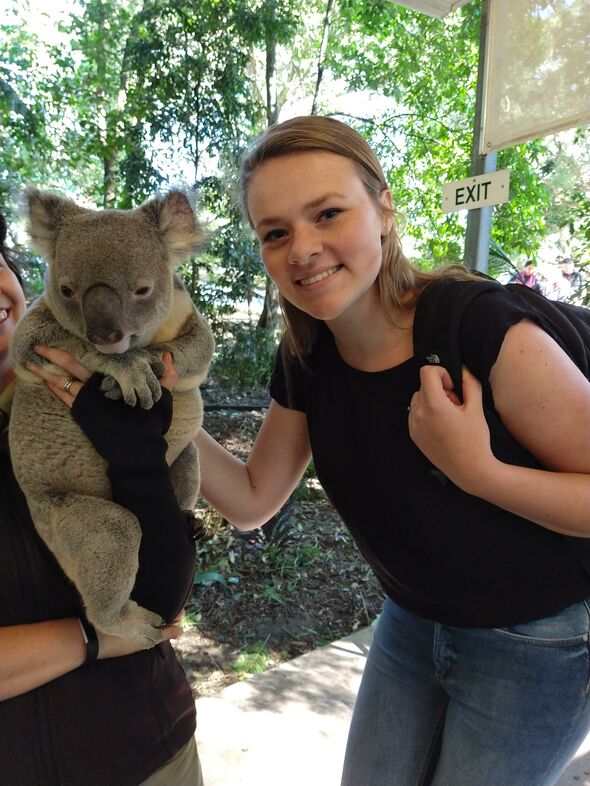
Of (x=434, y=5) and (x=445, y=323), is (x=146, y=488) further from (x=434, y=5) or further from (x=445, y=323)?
(x=434, y=5)

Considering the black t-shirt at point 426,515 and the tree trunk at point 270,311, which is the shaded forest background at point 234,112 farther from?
the black t-shirt at point 426,515

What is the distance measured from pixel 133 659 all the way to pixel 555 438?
852 mm

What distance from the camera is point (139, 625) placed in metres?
1.05

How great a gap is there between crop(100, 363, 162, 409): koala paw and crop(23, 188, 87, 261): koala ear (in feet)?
1.19

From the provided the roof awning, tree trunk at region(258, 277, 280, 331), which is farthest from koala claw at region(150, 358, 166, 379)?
tree trunk at region(258, 277, 280, 331)

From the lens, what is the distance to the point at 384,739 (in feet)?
3.89

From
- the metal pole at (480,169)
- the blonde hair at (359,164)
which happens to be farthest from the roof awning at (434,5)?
the blonde hair at (359,164)

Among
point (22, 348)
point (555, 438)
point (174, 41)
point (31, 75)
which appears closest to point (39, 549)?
point (22, 348)

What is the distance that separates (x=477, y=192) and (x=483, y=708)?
1.56 m

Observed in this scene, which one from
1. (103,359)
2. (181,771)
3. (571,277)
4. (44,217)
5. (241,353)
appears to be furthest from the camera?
(241,353)

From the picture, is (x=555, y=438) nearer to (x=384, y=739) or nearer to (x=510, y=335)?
(x=510, y=335)

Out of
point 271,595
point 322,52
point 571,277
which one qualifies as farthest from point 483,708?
point 322,52

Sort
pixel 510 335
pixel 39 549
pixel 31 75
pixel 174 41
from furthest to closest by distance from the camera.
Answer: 1. pixel 174 41
2. pixel 31 75
3. pixel 39 549
4. pixel 510 335

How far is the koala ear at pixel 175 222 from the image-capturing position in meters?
1.32
